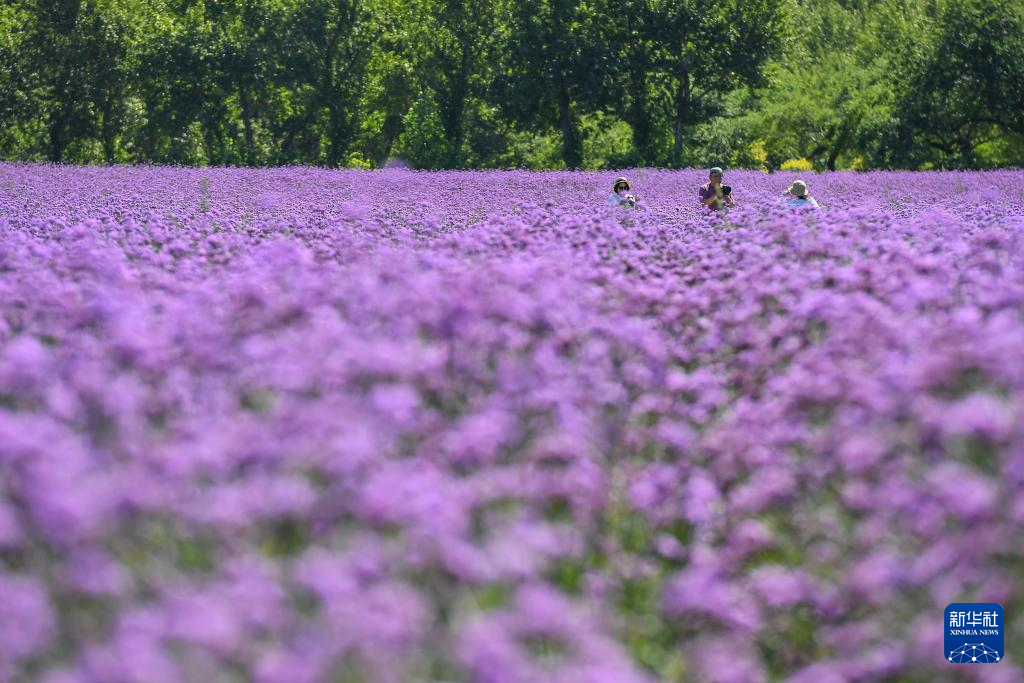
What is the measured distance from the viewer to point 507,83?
37000mm

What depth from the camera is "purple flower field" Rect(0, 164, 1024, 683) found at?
7.08 ft

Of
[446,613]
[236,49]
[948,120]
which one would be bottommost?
[446,613]

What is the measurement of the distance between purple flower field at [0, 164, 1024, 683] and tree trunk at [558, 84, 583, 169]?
32.3 m

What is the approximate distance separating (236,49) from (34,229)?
33.1 metres

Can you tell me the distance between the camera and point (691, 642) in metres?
2.95

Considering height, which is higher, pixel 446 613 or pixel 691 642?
pixel 446 613

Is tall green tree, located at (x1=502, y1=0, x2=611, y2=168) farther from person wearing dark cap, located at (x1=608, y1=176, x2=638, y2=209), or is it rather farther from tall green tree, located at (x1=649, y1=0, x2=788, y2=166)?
person wearing dark cap, located at (x1=608, y1=176, x2=638, y2=209)

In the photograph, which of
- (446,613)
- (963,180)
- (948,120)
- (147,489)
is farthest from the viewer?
(948,120)

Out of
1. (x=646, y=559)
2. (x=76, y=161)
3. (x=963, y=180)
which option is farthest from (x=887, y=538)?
(x=76, y=161)

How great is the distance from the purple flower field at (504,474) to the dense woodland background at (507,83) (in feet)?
101

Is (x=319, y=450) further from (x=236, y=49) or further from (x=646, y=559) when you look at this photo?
(x=236, y=49)

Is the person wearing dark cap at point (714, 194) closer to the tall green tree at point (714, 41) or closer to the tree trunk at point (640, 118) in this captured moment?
the tall green tree at point (714, 41)

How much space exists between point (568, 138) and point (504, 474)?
35.1 metres

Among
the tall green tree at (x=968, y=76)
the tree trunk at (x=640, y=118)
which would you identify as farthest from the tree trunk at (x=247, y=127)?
the tall green tree at (x=968, y=76)
